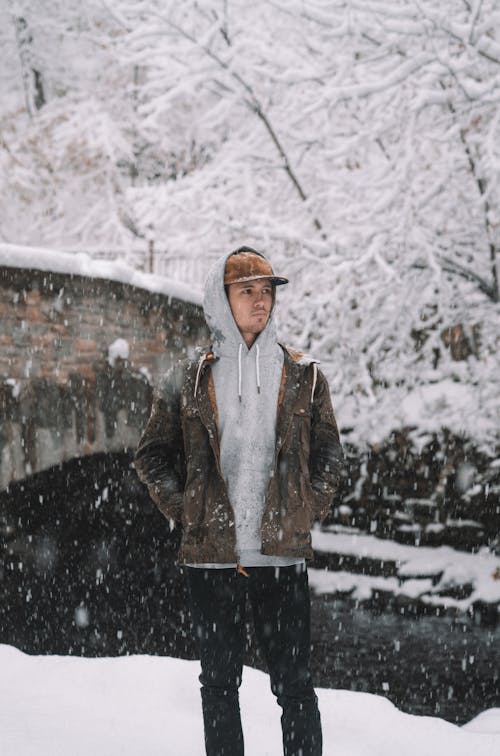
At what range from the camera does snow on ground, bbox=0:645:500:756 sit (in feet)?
7.84

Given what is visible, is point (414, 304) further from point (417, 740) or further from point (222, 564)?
point (222, 564)

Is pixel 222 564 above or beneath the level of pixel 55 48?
beneath

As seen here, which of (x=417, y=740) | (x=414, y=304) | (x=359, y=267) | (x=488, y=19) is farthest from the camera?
(x=414, y=304)

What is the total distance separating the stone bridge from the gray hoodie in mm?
3753

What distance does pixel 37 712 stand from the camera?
8.46 ft

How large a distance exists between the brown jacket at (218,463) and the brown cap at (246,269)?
0.68ft

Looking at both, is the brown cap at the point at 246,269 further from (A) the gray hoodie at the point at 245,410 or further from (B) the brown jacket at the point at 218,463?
(B) the brown jacket at the point at 218,463

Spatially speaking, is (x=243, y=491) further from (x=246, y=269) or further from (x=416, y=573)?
(x=416, y=573)

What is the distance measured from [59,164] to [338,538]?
8200mm

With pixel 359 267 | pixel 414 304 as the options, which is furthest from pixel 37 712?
pixel 414 304

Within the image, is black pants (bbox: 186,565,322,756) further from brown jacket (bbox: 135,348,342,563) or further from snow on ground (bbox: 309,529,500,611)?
snow on ground (bbox: 309,529,500,611)

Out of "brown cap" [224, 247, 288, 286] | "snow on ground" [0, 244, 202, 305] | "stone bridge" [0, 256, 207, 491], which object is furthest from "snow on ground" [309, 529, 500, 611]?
"brown cap" [224, 247, 288, 286]

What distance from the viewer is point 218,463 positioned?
5.73 feet

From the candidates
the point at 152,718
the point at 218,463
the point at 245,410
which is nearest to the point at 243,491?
the point at 218,463
